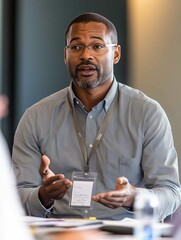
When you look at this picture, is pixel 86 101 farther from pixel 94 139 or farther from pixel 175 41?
pixel 175 41

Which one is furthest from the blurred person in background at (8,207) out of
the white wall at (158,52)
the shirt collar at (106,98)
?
the white wall at (158,52)

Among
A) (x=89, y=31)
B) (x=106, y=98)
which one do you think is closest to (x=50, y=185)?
(x=106, y=98)

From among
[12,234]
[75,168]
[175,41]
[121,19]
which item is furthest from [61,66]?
[12,234]

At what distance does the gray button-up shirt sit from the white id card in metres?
0.11

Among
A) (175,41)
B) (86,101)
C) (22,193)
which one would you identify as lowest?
(22,193)

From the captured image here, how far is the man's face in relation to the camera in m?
3.32

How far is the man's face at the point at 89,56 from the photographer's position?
3.32 metres

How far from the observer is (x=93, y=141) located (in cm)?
320

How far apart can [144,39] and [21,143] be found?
221 centimetres

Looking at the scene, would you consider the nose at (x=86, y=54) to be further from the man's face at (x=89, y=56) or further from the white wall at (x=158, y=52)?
the white wall at (x=158, y=52)

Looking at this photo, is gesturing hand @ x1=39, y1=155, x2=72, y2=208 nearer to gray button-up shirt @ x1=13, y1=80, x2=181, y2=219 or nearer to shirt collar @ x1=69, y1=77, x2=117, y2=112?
gray button-up shirt @ x1=13, y1=80, x2=181, y2=219

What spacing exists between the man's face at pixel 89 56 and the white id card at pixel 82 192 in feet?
2.04

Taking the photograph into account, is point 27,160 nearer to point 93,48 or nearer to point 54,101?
point 54,101

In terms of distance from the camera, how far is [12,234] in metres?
1.12
